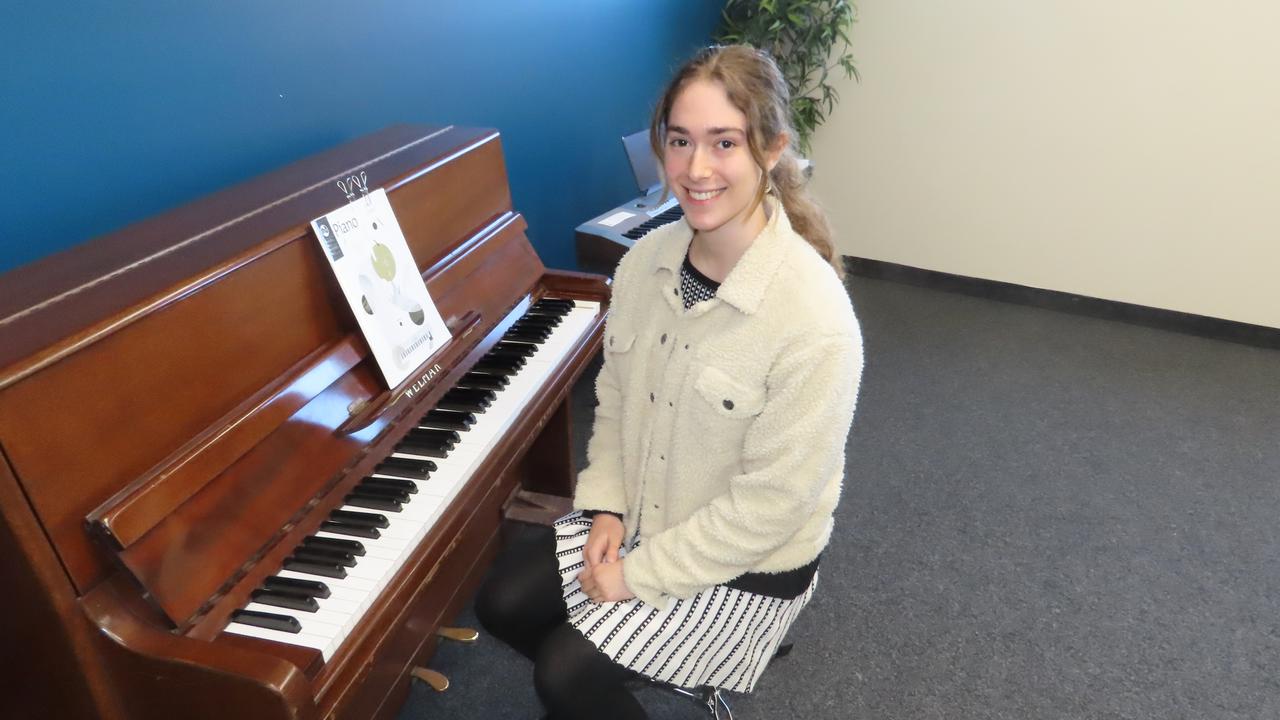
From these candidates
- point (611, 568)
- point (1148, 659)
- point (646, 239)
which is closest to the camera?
point (611, 568)

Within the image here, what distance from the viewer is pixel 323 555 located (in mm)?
1035

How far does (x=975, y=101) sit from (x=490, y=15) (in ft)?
7.44

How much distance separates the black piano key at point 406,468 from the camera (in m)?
1.20

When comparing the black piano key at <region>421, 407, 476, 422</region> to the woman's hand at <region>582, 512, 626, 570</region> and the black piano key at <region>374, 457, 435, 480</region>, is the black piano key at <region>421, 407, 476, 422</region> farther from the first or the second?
the woman's hand at <region>582, 512, 626, 570</region>

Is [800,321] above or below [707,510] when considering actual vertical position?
above

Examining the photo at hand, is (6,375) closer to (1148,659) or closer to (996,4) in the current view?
(1148,659)

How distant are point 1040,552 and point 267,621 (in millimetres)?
1967

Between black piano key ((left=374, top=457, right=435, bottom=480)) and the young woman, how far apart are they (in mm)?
279

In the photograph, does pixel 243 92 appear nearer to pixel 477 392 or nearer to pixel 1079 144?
pixel 477 392

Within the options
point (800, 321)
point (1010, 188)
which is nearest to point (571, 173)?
point (800, 321)

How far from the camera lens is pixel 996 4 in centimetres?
322

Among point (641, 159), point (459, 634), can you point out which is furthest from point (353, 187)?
point (641, 159)

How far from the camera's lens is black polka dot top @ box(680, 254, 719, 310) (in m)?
1.23

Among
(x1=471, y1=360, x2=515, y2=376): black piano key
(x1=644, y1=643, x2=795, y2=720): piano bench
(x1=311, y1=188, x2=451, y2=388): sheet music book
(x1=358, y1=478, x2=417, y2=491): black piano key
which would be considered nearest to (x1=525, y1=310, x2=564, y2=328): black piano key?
(x1=471, y1=360, x2=515, y2=376): black piano key
